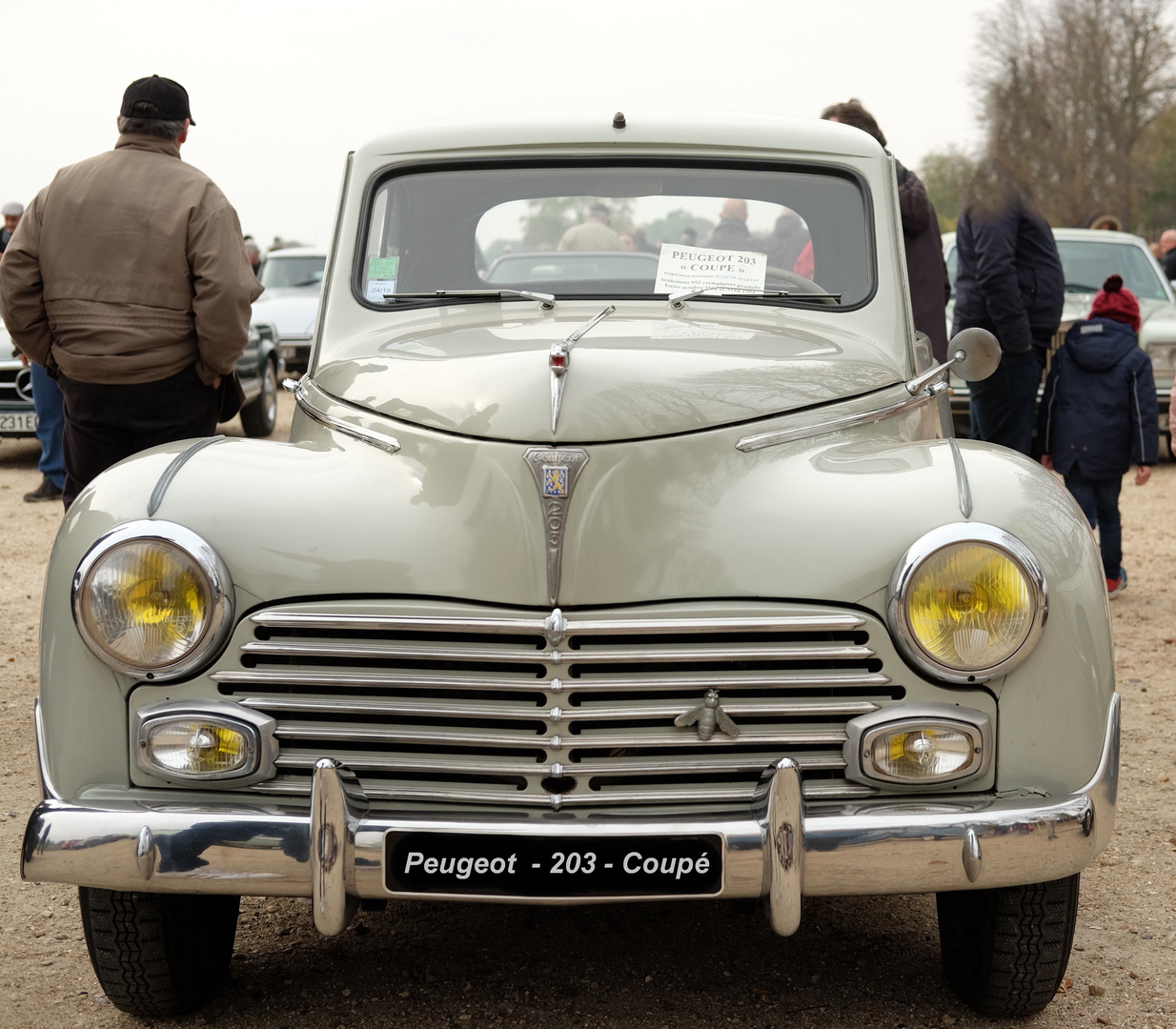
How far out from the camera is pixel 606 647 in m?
2.31

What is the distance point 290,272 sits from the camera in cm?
1627

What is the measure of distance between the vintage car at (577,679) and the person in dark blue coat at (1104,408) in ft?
12.8

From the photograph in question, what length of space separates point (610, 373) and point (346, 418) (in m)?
0.63

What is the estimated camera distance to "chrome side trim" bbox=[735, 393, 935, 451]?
2602 mm

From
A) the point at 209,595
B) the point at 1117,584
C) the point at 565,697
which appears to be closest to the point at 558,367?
the point at 565,697

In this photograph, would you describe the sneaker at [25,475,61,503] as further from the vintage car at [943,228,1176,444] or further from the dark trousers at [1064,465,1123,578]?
the dark trousers at [1064,465,1123,578]

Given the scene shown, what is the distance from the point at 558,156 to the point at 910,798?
211 centimetres

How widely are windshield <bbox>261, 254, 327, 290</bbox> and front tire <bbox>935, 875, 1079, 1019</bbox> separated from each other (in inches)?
574

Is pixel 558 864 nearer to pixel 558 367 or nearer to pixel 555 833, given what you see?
pixel 555 833

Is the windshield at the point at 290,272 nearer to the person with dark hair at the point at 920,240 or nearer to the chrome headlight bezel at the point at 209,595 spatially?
the person with dark hair at the point at 920,240

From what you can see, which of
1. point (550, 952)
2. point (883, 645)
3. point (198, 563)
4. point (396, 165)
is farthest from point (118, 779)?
point (396, 165)

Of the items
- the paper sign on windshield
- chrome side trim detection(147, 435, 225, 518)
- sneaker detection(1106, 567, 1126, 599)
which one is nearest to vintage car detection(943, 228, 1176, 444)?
sneaker detection(1106, 567, 1126, 599)

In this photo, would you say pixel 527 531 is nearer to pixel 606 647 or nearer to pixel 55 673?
pixel 606 647

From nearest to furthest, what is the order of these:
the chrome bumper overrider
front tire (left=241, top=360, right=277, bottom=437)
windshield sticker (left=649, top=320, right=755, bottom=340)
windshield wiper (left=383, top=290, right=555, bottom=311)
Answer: the chrome bumper overrider → windshield sticker (left=649, top=320, right=755, bottom=340) → windshield wiper (left=383, top=290, right=555, bottom=311) → front tire (left=241, top=360, right=277, bottom=437)
